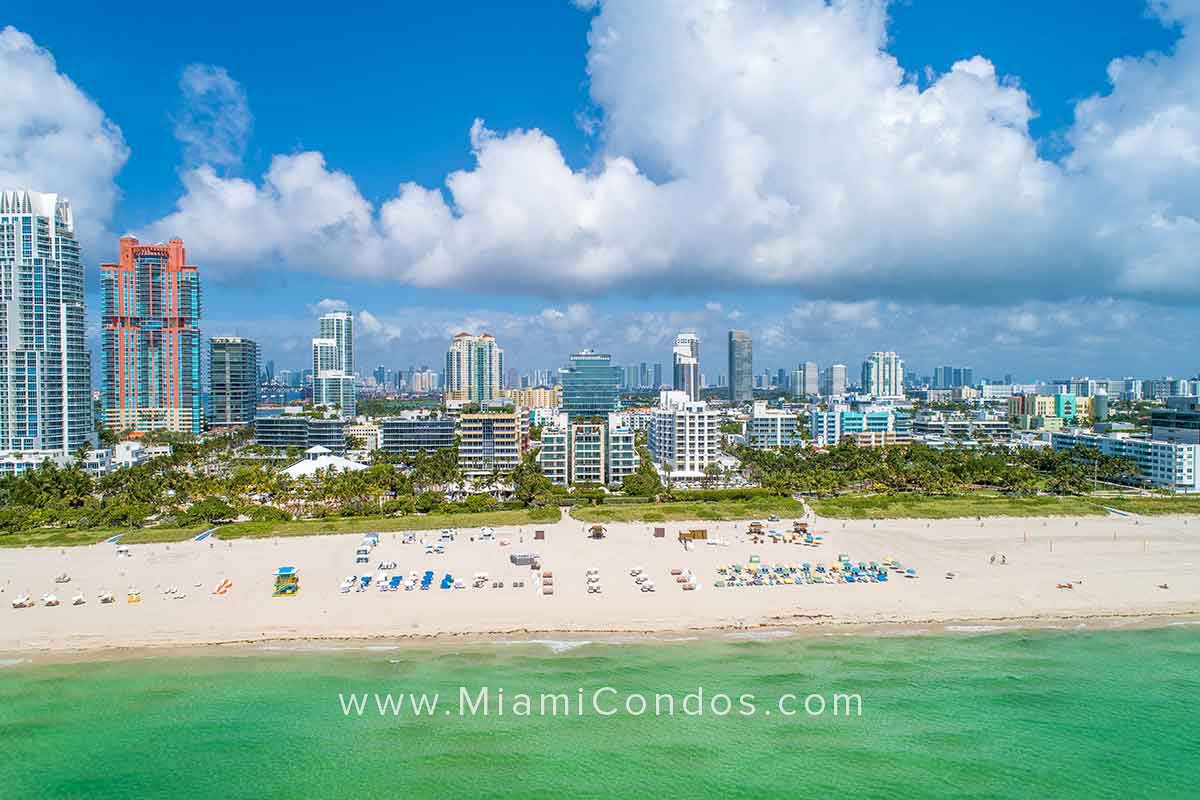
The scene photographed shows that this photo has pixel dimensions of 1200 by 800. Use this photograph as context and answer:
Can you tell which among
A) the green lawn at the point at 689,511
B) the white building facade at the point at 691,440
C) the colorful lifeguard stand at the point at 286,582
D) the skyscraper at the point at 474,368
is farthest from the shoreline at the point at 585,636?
the skyscraper at the point at 474,368

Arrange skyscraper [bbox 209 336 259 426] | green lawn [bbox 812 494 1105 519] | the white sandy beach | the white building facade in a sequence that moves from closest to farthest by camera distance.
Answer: the white sandy beach, green lawn [bbox 812 494 1105 519], the white building facade, skyscraper [bbox 209 336 259 426]

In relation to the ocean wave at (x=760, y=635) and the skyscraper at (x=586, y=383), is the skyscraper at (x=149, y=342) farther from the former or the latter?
the ocean wave at (x=760, y=635)

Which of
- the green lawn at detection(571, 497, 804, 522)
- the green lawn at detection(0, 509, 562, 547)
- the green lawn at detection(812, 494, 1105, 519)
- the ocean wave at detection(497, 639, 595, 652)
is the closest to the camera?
the ocean wave at detection(497, 639, 595, 652)

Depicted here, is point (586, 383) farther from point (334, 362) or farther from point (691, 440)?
point (334, 362)

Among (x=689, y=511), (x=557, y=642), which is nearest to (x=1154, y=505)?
(x=689, y=511)

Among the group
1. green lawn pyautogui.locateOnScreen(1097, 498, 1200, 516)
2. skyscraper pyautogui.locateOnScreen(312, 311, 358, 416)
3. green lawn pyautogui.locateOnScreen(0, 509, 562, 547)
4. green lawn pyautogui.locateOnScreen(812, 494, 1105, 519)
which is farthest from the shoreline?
skyscraper pyautogui.locateOnScreen(312, 311, 358, 416)

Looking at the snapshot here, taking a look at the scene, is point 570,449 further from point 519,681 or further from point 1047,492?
point 519,681

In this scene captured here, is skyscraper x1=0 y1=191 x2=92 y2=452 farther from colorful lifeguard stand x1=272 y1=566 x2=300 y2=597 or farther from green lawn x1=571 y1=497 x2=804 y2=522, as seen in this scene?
green lawn x1=571 y1=497 x2=804 y2=522
